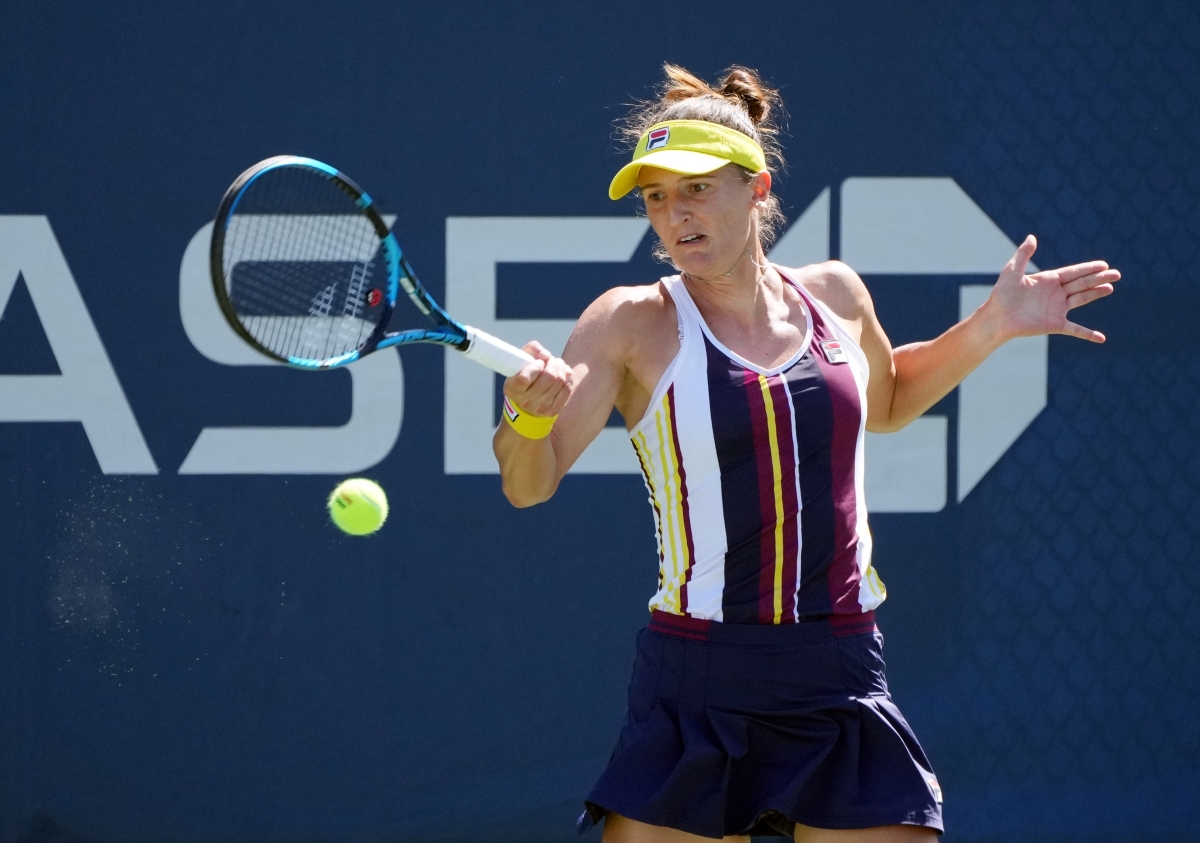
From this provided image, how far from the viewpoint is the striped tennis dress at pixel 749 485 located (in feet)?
6.91

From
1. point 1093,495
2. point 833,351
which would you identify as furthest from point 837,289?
point 1093,495

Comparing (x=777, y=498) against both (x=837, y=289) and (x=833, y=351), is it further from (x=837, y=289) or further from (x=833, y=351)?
(x=837, y=289)

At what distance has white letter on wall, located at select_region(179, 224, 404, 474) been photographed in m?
3.27

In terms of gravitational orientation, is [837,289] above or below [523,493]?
above

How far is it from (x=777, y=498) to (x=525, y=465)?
39cm

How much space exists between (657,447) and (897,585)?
142 cm

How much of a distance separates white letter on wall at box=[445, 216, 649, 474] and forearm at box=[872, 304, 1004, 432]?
3.12ft

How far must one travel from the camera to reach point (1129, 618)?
133 inches

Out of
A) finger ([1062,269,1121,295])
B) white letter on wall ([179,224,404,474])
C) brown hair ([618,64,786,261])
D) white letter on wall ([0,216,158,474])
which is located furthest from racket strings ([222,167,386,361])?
finger ([1062,269,1121,295])

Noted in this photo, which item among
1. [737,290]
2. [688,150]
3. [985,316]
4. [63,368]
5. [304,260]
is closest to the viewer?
[688,150]

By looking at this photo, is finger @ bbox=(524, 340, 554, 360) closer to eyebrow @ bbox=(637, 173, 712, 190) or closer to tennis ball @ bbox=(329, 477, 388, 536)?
eyebrow @ bbox=(637, 173, 712, 190)

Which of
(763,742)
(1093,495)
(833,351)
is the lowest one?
(763,742)

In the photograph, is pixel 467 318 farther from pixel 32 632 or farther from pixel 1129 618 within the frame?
pixel 1129 618

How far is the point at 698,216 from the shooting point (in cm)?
219
